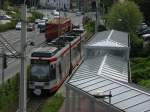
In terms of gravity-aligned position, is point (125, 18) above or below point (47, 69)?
above

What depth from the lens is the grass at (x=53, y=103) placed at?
25.4m

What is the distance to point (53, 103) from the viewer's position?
87.2 ft

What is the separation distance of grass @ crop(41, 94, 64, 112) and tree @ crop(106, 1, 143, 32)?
23.7 meters

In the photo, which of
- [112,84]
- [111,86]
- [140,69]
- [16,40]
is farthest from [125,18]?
[111,86]

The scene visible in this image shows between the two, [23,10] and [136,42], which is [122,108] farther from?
[136,42]

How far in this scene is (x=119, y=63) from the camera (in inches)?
1024

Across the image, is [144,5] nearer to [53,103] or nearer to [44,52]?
[44,52]

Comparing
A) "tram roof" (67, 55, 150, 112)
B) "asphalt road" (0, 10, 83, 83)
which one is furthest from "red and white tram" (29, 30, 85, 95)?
"tram roof" (67, 55, 150, 112)

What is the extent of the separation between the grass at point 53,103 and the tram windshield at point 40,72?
1.18 metres

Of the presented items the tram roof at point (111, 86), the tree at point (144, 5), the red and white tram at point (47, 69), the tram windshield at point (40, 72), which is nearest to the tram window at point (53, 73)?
the red and white tram at point (47, 69)

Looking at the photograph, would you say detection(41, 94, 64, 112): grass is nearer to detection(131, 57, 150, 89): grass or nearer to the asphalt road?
the asphalt road

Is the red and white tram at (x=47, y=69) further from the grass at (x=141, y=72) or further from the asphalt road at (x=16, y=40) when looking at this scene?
the grass at (x=141, y=72)

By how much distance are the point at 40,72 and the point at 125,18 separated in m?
24.8

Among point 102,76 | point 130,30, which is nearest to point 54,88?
point 102,76
